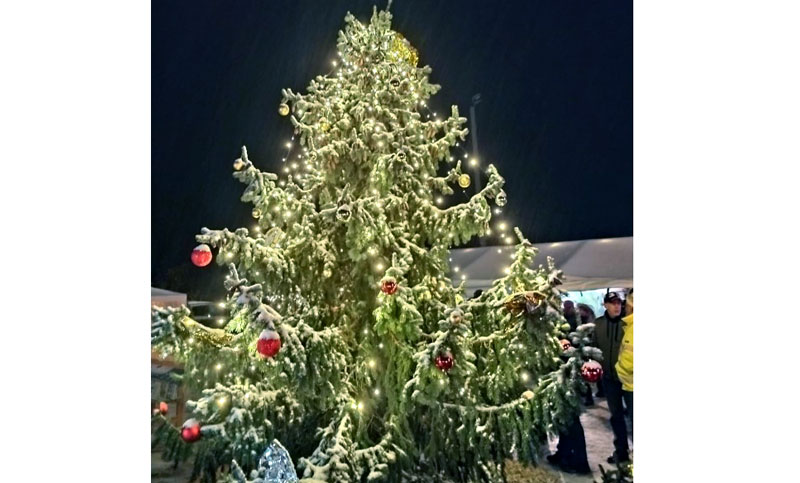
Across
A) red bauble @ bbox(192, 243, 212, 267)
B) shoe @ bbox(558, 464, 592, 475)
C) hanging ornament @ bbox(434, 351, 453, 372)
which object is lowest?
shoe @ bbox(558, 464, 592, 475)

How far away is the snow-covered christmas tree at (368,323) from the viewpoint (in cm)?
213

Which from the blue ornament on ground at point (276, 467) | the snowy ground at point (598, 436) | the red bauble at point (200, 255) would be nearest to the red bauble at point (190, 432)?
the blue ornament on ground at point (276, 467)

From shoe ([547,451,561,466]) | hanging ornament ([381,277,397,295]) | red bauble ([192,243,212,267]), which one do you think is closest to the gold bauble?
hanging ornament ([381,277,397,295])

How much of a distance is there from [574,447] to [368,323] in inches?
47.4

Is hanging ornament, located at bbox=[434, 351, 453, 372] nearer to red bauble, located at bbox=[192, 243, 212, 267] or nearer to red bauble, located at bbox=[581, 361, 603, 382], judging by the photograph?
red bauble, located at bbox=[581, 361, 603, 382]

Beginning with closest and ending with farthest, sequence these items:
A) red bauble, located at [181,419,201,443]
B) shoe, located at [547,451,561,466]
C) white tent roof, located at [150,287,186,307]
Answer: red bauble, located at [181,419,201,443] → shoe, located at [547,451,561,466] → white tent roof, located at [150,287,186,307]

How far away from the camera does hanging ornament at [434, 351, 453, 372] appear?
194 centimetres

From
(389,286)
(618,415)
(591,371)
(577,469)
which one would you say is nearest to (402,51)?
(389,286)

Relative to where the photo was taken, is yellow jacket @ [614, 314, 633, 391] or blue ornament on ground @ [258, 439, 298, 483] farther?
yellow jacket @ [614, 314, 633, 391]

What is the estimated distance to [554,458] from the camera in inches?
111

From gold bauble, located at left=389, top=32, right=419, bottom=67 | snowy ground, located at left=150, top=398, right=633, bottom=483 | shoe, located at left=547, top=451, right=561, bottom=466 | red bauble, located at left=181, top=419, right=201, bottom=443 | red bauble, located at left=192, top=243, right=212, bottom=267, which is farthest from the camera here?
shoe, located at left=547, top=451, right=561, bottom=466
